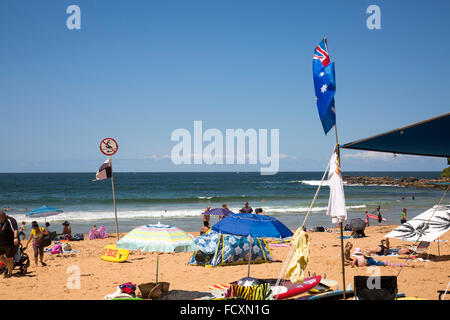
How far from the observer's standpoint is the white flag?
5.46 m

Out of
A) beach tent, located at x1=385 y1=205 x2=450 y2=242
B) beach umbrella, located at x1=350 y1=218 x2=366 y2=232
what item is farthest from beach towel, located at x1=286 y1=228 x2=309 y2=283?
beach umbrella, located at x1=350 y1=218 x2=366 y2=232

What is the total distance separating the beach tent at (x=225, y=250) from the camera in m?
11.1

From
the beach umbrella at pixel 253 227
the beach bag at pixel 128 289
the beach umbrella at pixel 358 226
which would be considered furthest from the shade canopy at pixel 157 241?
the beach umbrella at pixel 358 226

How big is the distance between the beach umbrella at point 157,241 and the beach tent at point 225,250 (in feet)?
14.5

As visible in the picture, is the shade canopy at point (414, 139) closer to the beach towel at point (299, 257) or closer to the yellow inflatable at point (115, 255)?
the beach towel at point (299, 257)

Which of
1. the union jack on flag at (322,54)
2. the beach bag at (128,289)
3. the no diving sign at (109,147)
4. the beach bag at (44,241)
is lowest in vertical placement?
the beach bag at (128,289)

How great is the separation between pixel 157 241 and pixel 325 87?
381 centimetres

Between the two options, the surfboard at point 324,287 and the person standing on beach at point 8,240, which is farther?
the person standing on beach at point 8,240

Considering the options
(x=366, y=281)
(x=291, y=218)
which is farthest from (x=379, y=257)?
(x=291, y=218)

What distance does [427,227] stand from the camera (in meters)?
9.14

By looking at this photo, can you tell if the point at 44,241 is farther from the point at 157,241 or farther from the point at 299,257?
the point at 299,257

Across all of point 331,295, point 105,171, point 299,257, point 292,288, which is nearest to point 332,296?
point 331,295

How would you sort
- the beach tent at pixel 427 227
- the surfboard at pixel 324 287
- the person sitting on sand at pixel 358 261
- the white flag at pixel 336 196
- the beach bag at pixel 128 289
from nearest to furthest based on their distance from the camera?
the white flag at pixel 336 196 < the surfboard at pixel 324 287 < the beach bag at pixel 128 289 < the beach tent at pixel 427 227 < the person sitting on sand at pixel 358 261

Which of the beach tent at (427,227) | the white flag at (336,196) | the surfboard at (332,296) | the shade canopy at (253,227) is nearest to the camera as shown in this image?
the white flag at (336,196)
